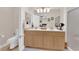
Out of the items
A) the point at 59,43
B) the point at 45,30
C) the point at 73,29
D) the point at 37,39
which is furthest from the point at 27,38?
the point at 73,29

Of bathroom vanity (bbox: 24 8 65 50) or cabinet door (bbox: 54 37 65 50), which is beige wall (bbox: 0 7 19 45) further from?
cabinet door (bbox: 54 37 65 50)

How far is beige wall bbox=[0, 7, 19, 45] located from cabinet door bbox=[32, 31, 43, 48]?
0.25 meters

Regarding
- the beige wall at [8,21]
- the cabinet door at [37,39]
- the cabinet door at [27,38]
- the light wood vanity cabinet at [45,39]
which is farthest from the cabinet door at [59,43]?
the beige wall at [8,21]

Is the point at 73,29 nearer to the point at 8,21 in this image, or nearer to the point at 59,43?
the point at 59,43

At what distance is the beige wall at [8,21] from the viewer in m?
1.05

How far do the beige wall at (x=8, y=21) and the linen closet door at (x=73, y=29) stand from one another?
0.60 m

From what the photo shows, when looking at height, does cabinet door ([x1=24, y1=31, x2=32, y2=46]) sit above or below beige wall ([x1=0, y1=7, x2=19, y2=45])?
below

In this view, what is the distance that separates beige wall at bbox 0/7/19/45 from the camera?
41.2 inches

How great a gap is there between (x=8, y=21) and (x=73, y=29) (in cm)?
75

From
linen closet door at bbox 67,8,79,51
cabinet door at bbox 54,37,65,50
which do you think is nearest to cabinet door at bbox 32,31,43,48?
cabinet door at bbox 54,37,65,50

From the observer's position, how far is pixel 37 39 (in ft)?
3.83
